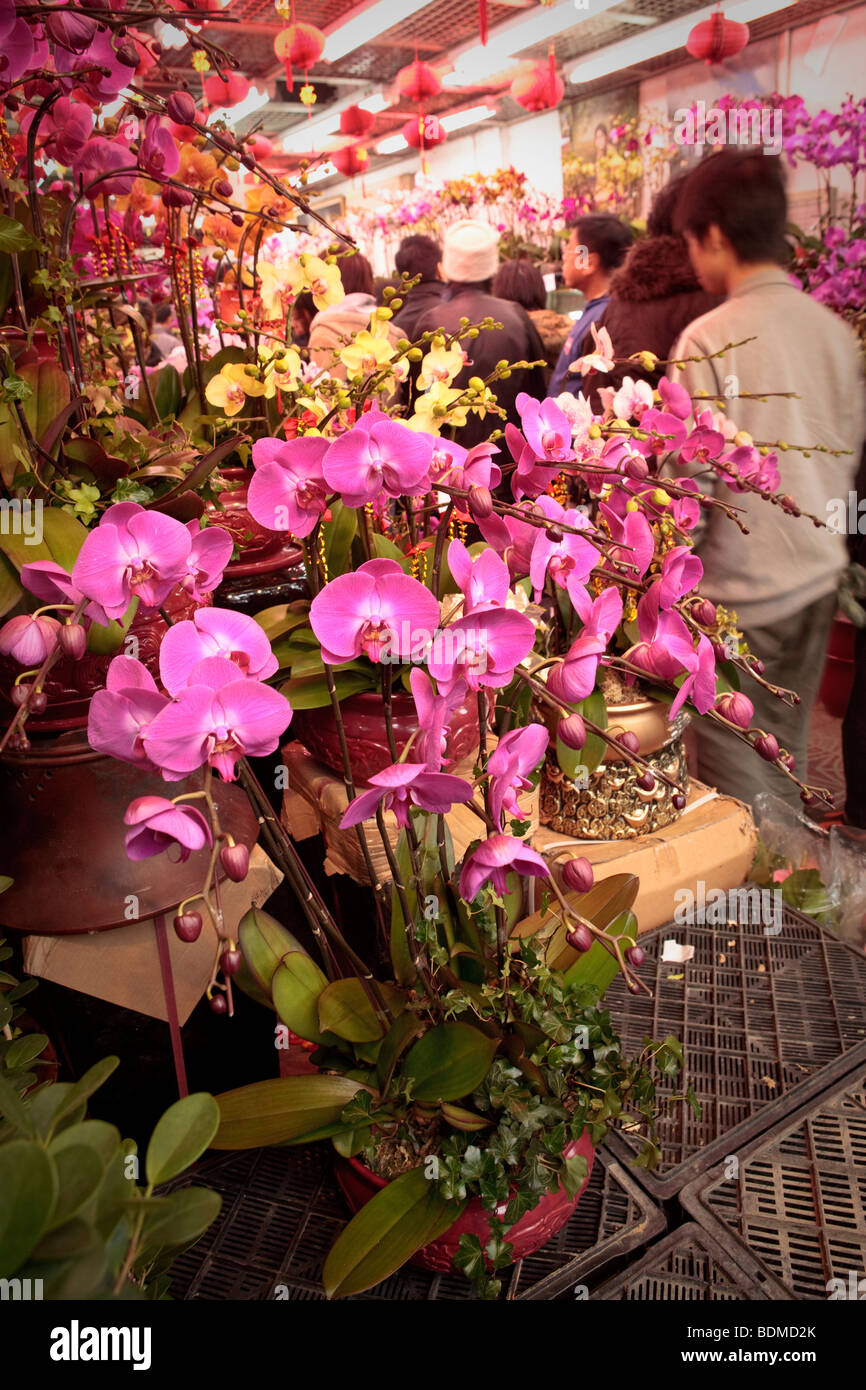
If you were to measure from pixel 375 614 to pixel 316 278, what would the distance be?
0.63 m

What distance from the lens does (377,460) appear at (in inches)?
20.7

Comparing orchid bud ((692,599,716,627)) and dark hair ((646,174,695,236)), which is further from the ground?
dark hair ((646,174,695,236))

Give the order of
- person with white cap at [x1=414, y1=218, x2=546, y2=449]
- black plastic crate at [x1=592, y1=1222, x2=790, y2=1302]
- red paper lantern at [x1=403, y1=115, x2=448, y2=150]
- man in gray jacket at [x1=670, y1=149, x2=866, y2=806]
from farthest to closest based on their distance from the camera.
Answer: red paper lantern at [x1=403, y1=115, x2=448, y2=150]
person with white cap at [x1=414, y1=218, x2=546, y2=449]
man in gray jacket at [x1=670, y1=149, x2=866, y2=806]
black plastic crate at [x1=592, y1=1222, x2=790, y2=1302]

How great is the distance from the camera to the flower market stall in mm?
506

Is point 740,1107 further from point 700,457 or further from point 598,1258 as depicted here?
point 700,457

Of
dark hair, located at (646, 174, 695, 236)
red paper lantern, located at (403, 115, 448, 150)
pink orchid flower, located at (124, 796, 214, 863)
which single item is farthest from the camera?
red paper lantern, located at (403, 115, 448, 150)

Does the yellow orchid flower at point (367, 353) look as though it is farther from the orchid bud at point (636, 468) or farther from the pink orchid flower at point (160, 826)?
the pink orchid flower at point (160, 826)

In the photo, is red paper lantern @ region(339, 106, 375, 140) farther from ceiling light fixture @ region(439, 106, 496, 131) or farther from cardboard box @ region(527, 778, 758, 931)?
cardboard box @ region(527, 778, 758, 931)

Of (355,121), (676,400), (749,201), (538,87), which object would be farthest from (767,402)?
(355,121)

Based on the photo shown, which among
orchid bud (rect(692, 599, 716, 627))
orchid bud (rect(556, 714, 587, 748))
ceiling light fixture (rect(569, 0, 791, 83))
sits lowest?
orchid bud (rect(556, 714, 587, 748))

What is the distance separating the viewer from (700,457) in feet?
3.30

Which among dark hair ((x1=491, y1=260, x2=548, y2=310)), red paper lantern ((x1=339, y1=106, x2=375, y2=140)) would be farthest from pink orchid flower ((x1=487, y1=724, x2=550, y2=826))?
red paper lantern ((x1=339, y1=106, x2=375, y2=140))
